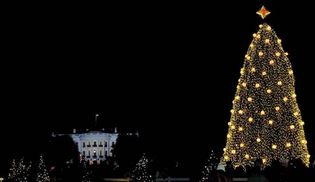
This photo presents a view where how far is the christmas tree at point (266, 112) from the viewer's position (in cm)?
2436

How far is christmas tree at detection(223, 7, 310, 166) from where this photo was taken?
24359 mm

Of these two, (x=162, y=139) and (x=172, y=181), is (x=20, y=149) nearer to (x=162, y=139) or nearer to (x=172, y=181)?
(x=162, y=139)

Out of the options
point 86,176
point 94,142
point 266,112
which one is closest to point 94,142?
point 94,142

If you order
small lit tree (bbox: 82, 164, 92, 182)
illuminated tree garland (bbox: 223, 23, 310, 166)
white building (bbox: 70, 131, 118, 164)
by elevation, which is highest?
white building (bbox: 70, 131, 118, 164)

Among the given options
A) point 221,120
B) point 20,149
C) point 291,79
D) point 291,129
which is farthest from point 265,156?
point 20,149

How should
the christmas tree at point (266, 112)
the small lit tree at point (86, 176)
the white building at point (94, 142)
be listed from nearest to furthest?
1. the small lit tree at point (86, 176)
2. the christmas tree at point (266, 112)
3. the white building at point (94, 142)

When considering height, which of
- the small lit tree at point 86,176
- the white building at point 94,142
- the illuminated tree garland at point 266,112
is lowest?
the small lit tree at point 86,176

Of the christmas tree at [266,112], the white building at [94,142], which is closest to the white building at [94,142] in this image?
the white building at [94,142]

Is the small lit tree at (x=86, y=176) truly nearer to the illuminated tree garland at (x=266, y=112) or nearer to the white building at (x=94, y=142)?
the illuminated tree garland at (x=266, y=112)

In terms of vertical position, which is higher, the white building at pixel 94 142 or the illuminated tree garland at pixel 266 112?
the white building at pixel 94 142

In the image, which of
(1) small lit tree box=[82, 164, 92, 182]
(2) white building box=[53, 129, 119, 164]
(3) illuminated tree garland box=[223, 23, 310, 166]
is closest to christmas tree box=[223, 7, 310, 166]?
(3) illuminated tree garland box=[223, 23, 310, 166]

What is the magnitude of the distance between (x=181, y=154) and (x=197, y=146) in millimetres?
3246

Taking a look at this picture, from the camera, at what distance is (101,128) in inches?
6393

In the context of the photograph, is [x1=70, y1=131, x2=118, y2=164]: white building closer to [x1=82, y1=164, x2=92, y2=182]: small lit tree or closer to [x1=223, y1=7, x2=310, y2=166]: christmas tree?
[x1=82, y1=164, x2=92, y2=182]: small lit tree
